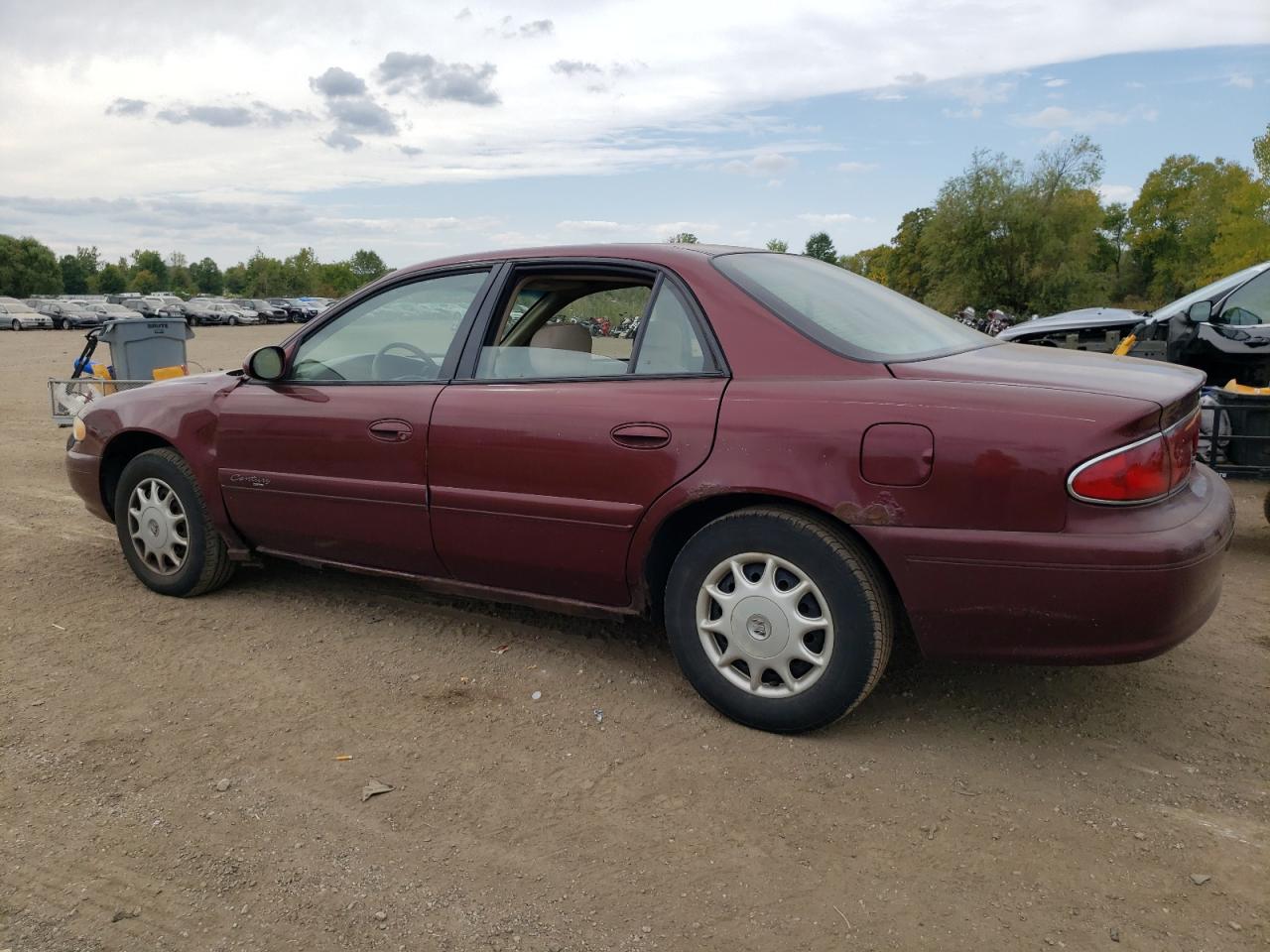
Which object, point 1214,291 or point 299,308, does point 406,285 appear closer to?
point 1214,291

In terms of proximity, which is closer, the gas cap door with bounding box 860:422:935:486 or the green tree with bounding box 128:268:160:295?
the gas cap door with bounding box 860:422:935:486

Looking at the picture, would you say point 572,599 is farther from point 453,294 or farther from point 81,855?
point 81,855

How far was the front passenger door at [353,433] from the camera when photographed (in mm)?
3939

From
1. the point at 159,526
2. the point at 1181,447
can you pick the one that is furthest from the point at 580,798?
the point at 159,526

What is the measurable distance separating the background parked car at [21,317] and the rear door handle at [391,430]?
51.8 m

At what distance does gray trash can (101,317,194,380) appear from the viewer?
952cm

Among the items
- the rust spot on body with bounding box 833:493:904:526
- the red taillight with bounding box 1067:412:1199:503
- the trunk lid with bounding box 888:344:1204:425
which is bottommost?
the rust spot on body with bounding box 833:493:904:526

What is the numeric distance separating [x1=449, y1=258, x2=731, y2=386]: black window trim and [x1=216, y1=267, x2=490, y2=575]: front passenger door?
0.23ft

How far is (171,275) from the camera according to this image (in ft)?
392

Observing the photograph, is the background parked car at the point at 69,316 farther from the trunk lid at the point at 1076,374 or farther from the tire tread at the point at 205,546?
the trunk lid at the point at 1076,374

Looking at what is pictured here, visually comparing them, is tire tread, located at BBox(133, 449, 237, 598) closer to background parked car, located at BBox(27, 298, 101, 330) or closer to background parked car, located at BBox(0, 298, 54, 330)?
background parked car, located at BBox(0, 298, 54, 330)

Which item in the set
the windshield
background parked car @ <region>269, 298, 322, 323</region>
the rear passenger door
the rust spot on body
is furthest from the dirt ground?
background parked car @ <region>269, 298, 322, 323</region>

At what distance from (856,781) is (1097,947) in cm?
85

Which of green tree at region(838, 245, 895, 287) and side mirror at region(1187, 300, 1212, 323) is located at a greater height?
green tree at region(838, 245, 895, 287)
